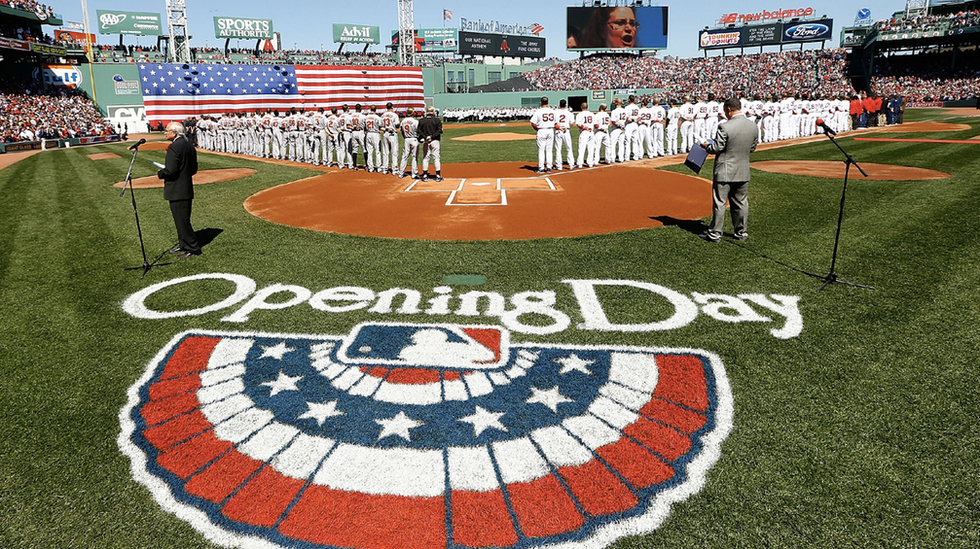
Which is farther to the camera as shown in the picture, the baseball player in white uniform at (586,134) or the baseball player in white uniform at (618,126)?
the baseball player in white uniform at (618,126)

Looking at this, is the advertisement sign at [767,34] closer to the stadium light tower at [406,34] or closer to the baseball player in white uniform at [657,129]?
the stadium light tower at [406,34]

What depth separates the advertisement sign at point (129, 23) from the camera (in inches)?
2188

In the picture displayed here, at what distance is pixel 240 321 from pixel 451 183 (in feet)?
33.8

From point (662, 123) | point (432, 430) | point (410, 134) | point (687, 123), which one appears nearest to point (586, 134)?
point (662, 123)

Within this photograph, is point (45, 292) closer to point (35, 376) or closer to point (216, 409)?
point (35, 376)

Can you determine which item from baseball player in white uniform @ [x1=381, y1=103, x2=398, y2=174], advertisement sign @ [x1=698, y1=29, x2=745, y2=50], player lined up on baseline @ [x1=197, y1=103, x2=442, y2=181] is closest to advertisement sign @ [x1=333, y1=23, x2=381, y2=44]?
player lined up on baseline @ [x1=197, y1=103, x2=442, y2=181]

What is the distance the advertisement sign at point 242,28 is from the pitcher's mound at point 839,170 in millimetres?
59369

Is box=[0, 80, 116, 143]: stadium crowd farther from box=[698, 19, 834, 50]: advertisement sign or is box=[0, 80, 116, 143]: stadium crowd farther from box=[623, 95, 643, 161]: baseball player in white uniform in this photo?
box=[698, 19, 834, 50]: advertisement sign

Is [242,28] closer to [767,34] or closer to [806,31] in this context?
[767,34]

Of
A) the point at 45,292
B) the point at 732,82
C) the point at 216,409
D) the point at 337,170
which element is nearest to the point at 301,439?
the point at 216,409

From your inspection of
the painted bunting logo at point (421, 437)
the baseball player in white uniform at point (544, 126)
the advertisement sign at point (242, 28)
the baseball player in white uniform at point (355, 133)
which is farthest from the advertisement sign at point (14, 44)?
the painted bunting logo at point (421, 437)

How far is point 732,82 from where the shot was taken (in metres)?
63.3

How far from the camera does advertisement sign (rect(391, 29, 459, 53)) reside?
264ft

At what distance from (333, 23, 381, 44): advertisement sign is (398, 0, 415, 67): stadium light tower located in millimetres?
11590
